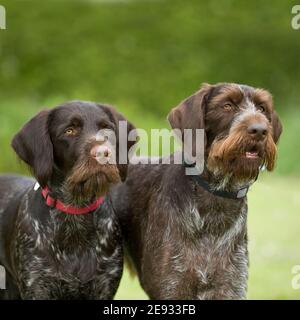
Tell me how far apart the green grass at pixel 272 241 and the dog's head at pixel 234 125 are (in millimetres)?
1820

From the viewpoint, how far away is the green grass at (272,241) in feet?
29.7

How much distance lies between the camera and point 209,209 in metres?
6.35

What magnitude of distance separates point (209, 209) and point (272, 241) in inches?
201

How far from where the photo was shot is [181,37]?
26594mm

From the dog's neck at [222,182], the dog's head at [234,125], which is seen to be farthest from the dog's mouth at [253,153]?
the dog's neck at [222,182]

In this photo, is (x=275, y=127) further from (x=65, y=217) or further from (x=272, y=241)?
(x=272, y=241)

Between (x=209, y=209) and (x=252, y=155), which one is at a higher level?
(x=252, y=155)

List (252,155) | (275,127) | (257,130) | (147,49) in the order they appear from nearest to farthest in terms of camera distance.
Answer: (257,130), (252,155), (275,127), (147,49)

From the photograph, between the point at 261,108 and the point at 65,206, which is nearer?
the point at 261,108

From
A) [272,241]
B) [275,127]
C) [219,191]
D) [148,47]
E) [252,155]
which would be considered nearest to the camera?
[252,155]

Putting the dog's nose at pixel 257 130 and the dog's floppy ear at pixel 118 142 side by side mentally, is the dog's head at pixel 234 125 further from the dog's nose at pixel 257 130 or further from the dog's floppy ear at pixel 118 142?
the dog's floppy ear at pixel 118 142

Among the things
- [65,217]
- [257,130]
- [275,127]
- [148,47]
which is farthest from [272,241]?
[148,47]

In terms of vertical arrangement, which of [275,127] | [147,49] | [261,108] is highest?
[147,49]

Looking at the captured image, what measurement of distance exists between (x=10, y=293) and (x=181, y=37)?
65.4 feet
